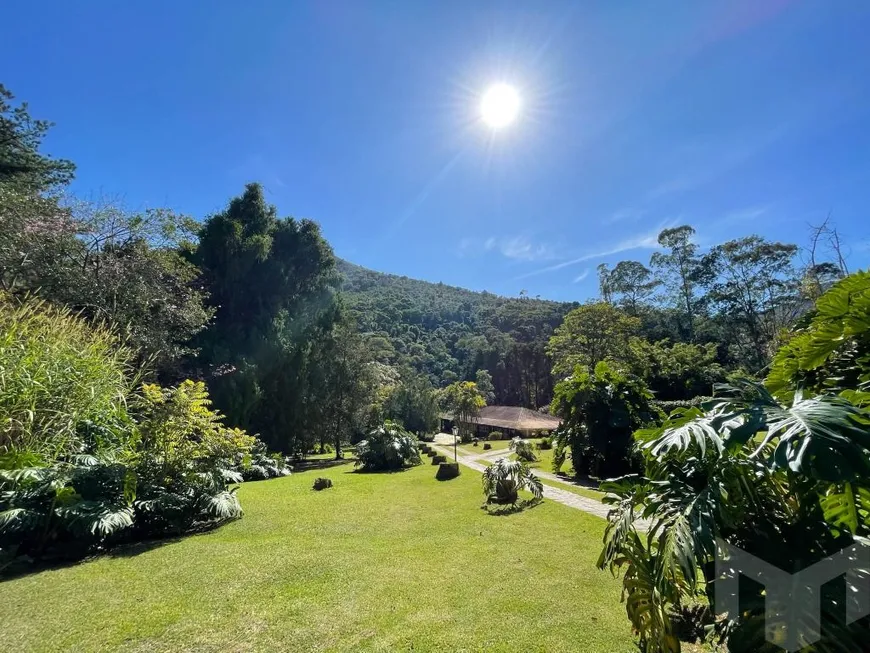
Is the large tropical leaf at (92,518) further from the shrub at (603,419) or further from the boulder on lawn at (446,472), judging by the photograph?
the shrub at (603,419)

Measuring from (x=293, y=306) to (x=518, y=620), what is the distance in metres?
20.9

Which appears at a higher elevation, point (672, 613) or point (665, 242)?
point (665, 242)

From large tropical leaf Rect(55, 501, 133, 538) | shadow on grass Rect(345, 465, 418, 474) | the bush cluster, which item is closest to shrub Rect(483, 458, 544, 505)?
the bush cluster

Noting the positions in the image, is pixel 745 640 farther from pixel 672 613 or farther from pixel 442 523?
pixel 442 523

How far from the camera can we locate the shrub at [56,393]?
19.2 ft

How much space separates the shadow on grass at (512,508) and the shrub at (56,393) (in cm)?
719

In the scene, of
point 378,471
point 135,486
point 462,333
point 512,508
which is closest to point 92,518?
point 135,486

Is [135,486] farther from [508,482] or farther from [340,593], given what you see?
[508,482]

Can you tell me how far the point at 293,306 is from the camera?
22328 mm

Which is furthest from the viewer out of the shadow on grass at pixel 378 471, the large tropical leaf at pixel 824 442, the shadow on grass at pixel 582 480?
the shadow on grass at pixel 378 471

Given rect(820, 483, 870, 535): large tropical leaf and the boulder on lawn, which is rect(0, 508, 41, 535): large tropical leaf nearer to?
rect(820, 483, 870, 535): large tropical leaf

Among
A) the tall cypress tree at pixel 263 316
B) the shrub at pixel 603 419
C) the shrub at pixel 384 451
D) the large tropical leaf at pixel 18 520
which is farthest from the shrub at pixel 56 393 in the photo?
the shrub at pixel 603 419

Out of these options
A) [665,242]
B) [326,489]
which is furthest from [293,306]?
[665,242]

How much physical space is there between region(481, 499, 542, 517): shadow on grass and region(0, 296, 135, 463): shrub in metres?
7.19
